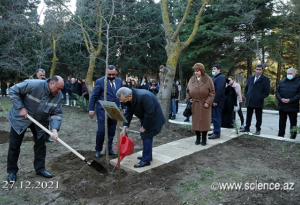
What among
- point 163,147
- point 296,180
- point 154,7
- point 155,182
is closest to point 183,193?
point 155,182

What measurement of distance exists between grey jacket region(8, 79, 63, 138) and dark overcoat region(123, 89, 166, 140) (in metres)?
1.22

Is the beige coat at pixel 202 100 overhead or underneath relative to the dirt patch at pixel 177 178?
overhead

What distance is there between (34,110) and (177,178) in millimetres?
2401

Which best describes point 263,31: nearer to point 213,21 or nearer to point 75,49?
point 213,21

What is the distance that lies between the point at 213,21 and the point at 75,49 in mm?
14189

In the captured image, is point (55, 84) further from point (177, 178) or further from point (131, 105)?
point (177, 178)

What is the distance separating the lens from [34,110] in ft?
11.6

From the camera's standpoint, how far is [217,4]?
15078 mm

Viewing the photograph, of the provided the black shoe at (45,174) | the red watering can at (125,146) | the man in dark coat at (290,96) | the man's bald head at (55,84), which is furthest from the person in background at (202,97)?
the black shoe at (45,174)

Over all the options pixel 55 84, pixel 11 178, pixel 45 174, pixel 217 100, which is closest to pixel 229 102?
pixel 217 100

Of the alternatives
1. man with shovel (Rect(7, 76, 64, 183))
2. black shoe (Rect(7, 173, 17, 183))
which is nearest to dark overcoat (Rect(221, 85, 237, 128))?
man with shovel (Rect(7, 76, 64, 183))

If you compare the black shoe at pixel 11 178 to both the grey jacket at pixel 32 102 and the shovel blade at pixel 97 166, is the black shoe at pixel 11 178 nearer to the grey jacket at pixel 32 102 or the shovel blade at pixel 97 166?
the grey jacket at pixel 32 102

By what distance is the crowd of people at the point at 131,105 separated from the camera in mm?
3498

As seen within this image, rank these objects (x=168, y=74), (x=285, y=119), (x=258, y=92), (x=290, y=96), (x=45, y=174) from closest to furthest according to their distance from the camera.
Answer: (x=45, y=174)
(x=290, y=96)
(x=285, y=119)
(x=258, y=92)
(x=168, y=74)
